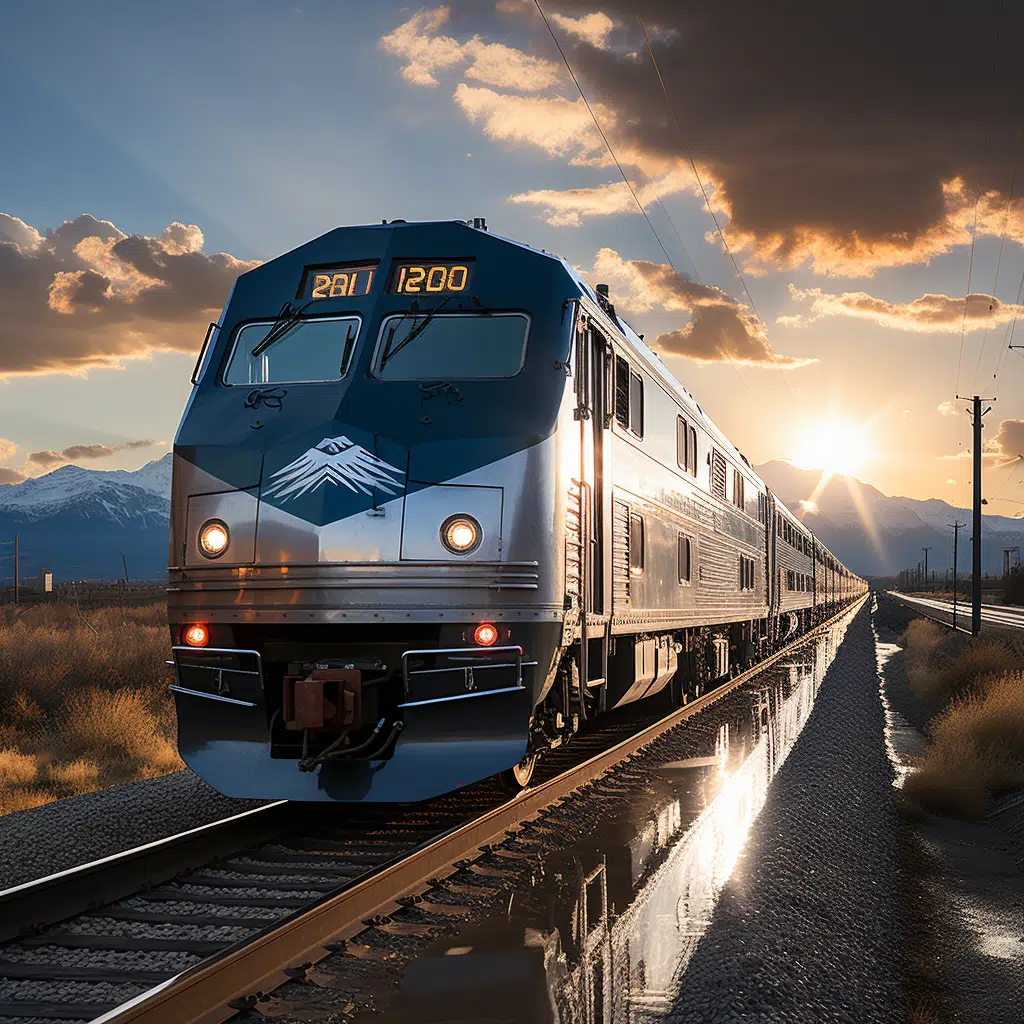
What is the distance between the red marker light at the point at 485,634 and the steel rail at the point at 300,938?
1191mm

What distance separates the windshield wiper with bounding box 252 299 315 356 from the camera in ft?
29.0

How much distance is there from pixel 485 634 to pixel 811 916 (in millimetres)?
Result: 2663

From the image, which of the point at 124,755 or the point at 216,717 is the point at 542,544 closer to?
the point at 216,717

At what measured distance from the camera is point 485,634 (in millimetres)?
7707

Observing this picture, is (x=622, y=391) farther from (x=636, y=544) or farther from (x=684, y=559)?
(x=684, y=559)

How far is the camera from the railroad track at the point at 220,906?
4.95 m

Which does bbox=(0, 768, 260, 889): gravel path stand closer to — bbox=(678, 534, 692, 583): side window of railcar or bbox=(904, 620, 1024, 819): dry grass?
Result: bbox=(678, 534, 692, 583): side window of railcar

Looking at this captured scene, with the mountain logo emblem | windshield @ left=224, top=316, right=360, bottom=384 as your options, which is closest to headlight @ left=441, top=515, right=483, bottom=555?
the mountain logo emblem

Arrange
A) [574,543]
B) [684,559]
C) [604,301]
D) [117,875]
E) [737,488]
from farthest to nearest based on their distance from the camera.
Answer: [737,488] → [684,559] → [604,301] → [574,543] → [117,875]

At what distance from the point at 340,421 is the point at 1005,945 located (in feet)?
17.6

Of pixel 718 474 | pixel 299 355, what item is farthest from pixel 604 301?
pixel 718 474

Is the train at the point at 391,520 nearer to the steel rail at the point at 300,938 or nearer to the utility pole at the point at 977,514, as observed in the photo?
the steel rail at the point at 300,938

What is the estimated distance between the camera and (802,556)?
38.3 metres

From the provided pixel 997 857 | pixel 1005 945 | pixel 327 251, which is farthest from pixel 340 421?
pixel 997 857
